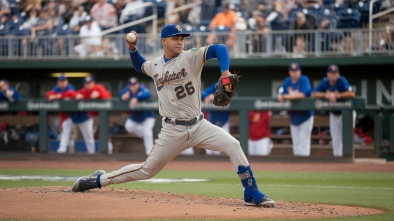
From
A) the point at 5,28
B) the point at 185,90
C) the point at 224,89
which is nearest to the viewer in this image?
Answer: the point at 224,89

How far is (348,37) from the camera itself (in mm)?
17359

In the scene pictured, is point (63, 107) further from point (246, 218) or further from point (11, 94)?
point (246, 218)

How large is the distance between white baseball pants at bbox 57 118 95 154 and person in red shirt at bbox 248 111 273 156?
3.46m

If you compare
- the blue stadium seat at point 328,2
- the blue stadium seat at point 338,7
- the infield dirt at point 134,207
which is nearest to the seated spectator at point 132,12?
the blue stadium seat at point 328,2

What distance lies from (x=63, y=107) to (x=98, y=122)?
932 mm

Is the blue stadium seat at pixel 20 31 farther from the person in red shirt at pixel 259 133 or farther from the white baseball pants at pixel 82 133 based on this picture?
the person in red shirt at pixel 259 133

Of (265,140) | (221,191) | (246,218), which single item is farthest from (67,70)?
(246,218)

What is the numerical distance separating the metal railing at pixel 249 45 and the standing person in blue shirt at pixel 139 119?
2.31 meters

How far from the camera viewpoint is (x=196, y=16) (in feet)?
63.7

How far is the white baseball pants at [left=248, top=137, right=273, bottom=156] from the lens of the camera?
15.1m

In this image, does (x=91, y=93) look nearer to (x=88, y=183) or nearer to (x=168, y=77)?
(x=88, y=183)

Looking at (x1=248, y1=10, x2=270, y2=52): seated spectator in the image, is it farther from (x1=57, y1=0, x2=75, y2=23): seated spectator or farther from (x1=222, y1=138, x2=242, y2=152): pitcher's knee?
(x1=222, y1=138, x2=242, y2=152): pitcher's knee

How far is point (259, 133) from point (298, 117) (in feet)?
2.83

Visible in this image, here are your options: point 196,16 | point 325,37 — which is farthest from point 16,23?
point 325,37
